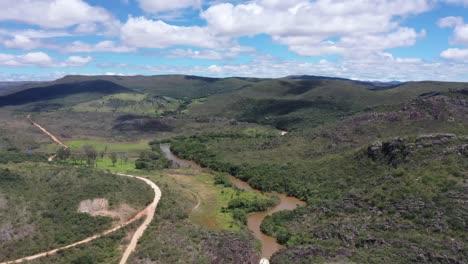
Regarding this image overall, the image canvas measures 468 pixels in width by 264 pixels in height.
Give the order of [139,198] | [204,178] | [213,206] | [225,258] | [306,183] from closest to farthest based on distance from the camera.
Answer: [225,258], [139,198], [213,206], [306,183], [204,178]

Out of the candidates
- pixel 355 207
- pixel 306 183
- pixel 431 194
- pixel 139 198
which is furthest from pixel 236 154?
pixel 431 194

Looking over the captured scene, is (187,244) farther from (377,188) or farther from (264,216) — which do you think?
(377,188)

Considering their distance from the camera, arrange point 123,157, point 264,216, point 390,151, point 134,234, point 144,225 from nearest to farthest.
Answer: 1. point 134,234
2. point 144,225
3. point 264,216
4. point 390,151
5. point 123,157

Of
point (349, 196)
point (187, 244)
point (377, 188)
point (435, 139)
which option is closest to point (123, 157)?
point (187, 244)

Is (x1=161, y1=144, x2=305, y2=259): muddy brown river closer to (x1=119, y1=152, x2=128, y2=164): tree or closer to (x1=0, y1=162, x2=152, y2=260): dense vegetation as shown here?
(x1=119, y1=152, x2=128, y2=164): tree

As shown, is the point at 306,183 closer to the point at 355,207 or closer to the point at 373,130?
the point at 355,207

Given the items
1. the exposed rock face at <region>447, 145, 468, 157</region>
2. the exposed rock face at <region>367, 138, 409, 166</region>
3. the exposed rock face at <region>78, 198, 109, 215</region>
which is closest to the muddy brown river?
the exposed rock face at <region>367, 138, 409, 166</region>

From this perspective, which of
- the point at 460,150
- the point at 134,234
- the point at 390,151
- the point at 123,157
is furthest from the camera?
the point at 123,157
